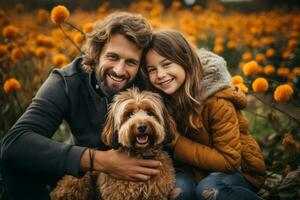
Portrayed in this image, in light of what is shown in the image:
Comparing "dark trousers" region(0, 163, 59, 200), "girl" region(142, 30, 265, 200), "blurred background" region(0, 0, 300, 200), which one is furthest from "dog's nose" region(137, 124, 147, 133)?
"blurred background" region(0, 0, 300, 200)

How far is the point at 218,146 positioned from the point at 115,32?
4.40ft

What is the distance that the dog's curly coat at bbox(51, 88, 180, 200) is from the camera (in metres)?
3.11

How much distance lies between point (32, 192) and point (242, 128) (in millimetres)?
1947

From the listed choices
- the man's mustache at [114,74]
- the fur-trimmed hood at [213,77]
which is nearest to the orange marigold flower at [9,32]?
the man's mustache at [114,74]

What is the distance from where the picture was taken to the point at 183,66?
3.55 meters

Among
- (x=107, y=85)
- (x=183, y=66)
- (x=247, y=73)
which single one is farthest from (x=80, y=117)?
(x=247, y=73)

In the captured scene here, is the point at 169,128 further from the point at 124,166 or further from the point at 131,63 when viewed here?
the point at 131,63

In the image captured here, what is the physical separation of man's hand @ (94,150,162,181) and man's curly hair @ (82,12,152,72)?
889 millimetres

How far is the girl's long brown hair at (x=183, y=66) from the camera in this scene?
3453 millimetres

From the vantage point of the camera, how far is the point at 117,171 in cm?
318

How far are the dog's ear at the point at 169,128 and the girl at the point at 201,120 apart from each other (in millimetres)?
87

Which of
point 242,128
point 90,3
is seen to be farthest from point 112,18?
point 90,3

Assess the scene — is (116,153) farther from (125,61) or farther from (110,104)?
(125,61)

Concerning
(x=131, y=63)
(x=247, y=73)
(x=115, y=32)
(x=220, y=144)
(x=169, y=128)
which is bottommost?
(x=220, y=144)
